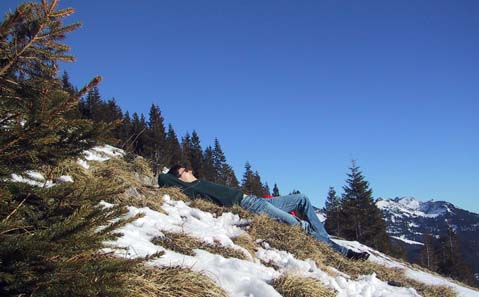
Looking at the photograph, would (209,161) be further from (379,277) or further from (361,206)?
(379,277)

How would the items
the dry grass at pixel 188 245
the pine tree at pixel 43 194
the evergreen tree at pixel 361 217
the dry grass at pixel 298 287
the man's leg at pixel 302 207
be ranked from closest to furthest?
the pine tree at pixel 43 194 → the dry grass at pixel 298 287 → the dry grass at pixel 188 245 → the man's leg at pixel 302 207 → the evergreen tree at pixel 361 217

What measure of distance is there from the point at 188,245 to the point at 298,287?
1341 mm

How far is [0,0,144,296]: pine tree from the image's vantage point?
5.58ft

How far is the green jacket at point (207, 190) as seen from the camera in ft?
27.1

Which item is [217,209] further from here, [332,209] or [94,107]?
[94,107]

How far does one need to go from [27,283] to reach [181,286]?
1.50 m

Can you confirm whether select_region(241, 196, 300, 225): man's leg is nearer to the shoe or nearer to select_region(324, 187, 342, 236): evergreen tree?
the shoe

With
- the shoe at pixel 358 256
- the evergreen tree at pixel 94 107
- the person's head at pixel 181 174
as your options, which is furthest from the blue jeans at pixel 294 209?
the evergreen tree at pixel 94 107

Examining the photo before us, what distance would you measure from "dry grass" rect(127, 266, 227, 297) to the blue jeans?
15.3 feet

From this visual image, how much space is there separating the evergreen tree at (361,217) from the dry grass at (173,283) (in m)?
41.0

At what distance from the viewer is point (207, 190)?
8.57m

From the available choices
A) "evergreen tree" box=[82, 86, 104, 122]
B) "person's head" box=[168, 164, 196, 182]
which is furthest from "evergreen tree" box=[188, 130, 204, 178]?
"person's head" box=[168, 164, 196, 182]

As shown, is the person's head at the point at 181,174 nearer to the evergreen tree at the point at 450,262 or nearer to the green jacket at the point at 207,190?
the green jacket at the point at 207,190

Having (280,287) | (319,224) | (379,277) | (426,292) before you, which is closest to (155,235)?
(280,287)
